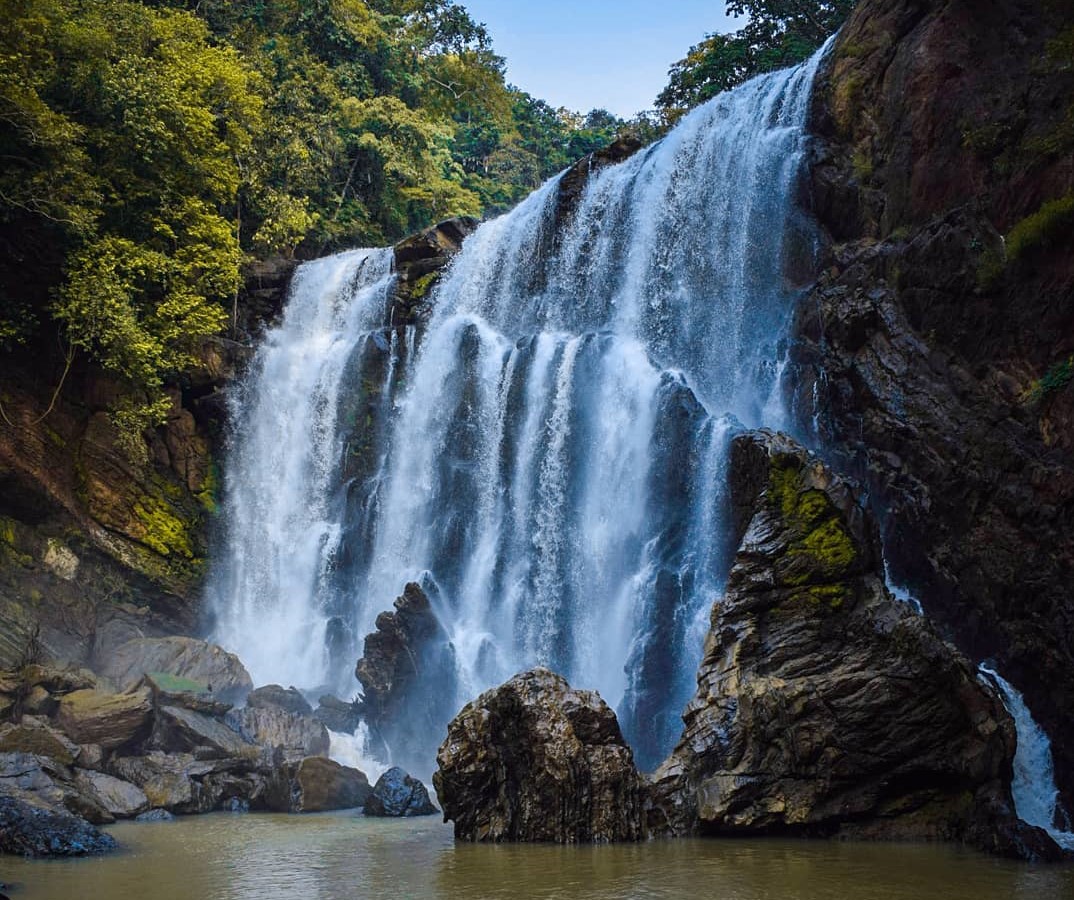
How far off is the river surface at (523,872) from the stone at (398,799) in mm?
2555

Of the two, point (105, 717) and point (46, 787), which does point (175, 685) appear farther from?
point (46, 787)

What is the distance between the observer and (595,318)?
81.4 ft

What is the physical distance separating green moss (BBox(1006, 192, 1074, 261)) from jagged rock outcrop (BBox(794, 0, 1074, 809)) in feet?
0.08

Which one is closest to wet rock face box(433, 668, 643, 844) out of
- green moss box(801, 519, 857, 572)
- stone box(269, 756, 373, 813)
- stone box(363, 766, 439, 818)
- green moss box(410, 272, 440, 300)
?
stone box(363, 766, 439, 818)

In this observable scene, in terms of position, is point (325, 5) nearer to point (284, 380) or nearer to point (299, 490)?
point (284, 380)

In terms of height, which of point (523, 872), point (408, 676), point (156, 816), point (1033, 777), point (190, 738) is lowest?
point (523, 872)

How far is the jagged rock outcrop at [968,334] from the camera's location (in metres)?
14.4

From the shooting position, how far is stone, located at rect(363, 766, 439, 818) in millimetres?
14164

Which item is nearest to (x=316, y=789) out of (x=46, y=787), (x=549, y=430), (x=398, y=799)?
(x=398, y=799)

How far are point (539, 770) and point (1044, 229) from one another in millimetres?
11326

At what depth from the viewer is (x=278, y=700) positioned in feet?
63.6

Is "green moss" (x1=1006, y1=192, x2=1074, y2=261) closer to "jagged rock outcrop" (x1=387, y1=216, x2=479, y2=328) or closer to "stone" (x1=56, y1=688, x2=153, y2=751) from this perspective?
"stone" (x1=56, y1=688, x2=153, y2=751)

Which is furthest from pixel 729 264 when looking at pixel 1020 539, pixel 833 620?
pixel 833 620

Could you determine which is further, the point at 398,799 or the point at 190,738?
the point at 190,738
